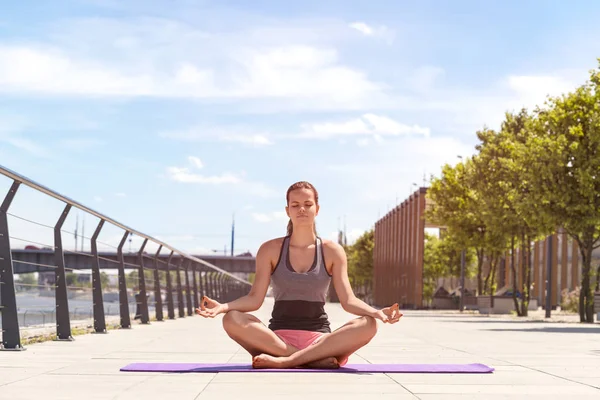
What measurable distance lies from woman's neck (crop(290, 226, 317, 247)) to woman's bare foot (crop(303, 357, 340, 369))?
2.86 feet

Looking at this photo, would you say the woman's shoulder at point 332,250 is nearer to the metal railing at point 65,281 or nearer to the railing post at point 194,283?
the metal railing at point 65,281

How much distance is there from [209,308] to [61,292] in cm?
487

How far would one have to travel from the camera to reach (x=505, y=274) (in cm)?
8594

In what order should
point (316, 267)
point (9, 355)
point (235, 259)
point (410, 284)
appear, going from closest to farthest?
point (316, 267) → point (9, 355) → point (410, 284) → point (235, 259)

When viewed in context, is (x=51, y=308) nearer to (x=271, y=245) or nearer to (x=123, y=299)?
(x=123, y=299)

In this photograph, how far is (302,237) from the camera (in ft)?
24.1

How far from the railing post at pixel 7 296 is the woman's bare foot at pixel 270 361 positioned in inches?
111

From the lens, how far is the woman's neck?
7340 millimetres

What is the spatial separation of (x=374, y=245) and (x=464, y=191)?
67.0 meters

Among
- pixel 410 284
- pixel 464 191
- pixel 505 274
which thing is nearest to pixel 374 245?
pixel 505 274

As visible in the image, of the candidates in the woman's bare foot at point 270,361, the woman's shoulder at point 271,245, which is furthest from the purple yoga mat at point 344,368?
the woman's shoulder at point 271,245

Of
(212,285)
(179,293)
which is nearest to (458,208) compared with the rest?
(212,285)

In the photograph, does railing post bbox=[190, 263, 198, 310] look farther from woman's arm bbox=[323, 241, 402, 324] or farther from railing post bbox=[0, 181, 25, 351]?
woman's arm bbox=[323, 241, 402, 324]

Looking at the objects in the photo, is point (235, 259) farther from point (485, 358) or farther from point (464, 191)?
point (485, 358)
